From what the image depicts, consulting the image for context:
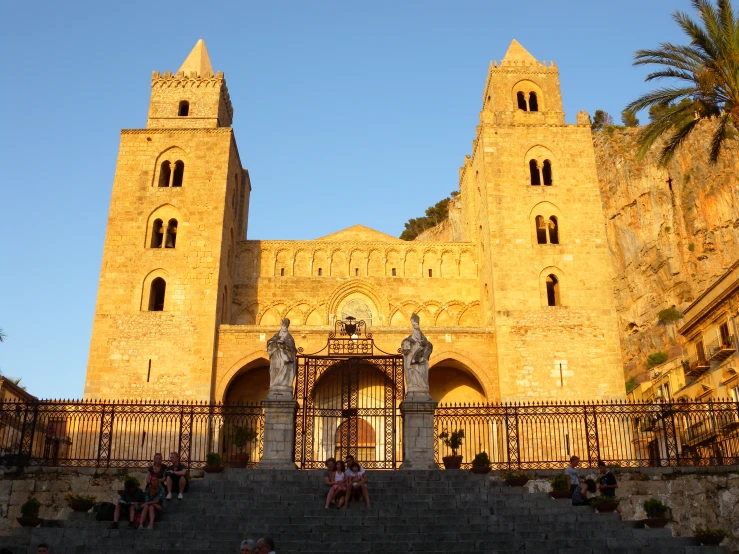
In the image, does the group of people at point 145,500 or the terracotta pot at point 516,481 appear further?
the terracotta pot at point 516,481

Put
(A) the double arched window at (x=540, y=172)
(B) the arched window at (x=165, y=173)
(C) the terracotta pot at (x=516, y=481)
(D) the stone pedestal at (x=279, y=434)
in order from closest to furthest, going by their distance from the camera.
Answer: (C) the terracotta pot at (x=516, y=481) < (D) the stone pedestal at (x=279, y=434) < (B) the arched window at (x=165, y=173) < (A) the double arched window at (x=540, y=172)

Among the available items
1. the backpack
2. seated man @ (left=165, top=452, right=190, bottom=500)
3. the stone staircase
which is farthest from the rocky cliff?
the backpack

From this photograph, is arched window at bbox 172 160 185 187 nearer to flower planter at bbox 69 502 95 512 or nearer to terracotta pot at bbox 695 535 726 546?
flower planter at bbox 69 502 95 512

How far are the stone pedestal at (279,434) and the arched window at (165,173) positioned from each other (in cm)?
1741

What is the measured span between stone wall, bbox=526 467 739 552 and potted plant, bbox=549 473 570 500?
1.54m

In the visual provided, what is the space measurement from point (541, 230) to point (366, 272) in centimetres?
769

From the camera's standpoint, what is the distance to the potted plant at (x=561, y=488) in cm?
1334

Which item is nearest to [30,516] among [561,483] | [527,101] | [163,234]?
[561,483]

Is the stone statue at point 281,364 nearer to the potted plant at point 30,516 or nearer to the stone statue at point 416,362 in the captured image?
the stone statue at point 416,362

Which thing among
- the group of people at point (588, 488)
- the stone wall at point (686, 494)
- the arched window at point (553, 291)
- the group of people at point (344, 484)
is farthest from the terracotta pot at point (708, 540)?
the arched window at point (553, 291)

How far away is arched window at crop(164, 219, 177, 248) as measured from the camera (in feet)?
95.0

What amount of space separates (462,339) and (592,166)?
941cm

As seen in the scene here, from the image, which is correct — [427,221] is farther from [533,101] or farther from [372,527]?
[372,527]

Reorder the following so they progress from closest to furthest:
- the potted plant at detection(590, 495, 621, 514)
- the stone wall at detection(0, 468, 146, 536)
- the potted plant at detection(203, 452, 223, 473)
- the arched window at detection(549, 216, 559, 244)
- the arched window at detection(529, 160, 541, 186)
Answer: the potted plant at detection(590, 495, 621, 514) < the potted plant at detection(203, 452, 223, 473) < the stone wall at detection(0, 468, 146, 536) < the arched window at detection(549, 216, 559, 244) < the arched window at detection(529, 160, 541, 186)
